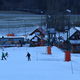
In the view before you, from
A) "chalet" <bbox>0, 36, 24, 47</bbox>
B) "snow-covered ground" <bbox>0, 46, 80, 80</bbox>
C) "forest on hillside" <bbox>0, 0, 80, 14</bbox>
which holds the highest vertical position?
"forest on hillside" <bbox>0, 0, 80, 14</bbox>

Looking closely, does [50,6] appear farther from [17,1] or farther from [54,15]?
[17,1]

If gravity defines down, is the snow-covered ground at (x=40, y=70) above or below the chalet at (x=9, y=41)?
below

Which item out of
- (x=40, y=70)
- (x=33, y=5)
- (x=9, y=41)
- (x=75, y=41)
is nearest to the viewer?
(x=40, y=70)

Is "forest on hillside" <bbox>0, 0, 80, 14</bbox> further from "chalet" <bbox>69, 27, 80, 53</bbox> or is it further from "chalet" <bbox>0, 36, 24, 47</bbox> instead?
"chalet" <bbox>69, 27, 80, 53</bbox>

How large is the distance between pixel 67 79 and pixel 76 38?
1186cm

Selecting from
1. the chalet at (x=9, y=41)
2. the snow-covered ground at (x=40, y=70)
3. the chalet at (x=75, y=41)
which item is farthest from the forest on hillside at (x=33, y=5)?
the snow-covered ground at (x=40, y=70)

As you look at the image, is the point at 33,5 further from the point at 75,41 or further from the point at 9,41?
the point at 75,41

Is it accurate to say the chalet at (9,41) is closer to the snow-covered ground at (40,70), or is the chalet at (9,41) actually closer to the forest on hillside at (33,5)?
the snow-covered ground at (40,70)

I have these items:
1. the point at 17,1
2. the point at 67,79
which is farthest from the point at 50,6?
the point at 17,1

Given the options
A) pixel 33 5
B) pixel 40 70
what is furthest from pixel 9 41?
pixel 33 5

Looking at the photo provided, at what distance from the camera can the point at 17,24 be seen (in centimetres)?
4750

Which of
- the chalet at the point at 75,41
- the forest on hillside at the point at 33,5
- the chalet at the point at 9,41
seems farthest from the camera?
the forest on hillside at the point at 33,5

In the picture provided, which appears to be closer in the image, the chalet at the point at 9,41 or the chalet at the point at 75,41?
the chalet at the point at 75,41

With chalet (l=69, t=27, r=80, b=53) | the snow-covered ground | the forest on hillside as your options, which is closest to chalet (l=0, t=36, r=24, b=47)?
chalet (l=69, t=27, r=80, b=53)
